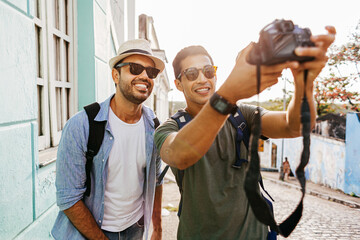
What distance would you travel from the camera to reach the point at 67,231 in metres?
1.97

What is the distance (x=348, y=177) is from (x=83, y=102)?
14.7 metres

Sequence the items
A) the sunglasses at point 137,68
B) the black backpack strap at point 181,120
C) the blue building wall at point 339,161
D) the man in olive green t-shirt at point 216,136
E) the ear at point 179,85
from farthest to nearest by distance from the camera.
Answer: the blue building wall at point 339,161
the sunglasses at point 137,68
the ear at point 179,85
the black backpack strap at point 181,120
the man in olive green t-shirt at point 216,136

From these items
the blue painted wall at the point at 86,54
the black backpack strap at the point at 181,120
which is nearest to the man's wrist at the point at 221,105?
the black backpack strap at the point at 181,120

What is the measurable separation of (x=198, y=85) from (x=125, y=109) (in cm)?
82

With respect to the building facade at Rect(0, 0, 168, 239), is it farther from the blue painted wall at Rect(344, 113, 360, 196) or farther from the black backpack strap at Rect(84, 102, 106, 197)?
the blue painted wall at Rect(344, 113, 360, 196)

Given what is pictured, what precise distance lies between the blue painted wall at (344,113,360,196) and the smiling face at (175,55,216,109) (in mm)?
14025

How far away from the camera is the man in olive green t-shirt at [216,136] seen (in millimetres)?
1020

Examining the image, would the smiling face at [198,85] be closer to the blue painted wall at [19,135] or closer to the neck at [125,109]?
the neck at [125,109]

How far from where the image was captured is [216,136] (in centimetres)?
157

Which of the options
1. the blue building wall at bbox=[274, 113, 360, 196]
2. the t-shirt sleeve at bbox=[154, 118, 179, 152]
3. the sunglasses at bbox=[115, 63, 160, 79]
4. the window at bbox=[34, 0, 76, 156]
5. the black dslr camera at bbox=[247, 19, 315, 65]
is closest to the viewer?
the black dslr camera at bbox=[247, 19, 315, 65]

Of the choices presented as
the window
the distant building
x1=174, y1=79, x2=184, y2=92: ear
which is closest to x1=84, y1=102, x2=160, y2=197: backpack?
x1=174, y1=79, x2=184, y2=92: ear

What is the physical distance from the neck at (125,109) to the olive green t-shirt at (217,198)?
748 millimetres

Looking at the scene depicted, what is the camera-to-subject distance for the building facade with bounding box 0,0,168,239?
1742mm

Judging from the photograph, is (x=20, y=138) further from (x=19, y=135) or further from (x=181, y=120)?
(x=181, y=120)
